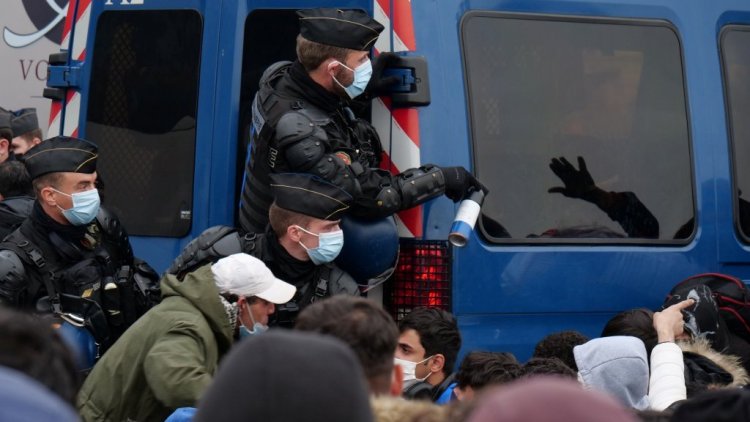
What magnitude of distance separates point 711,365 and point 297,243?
1622mm

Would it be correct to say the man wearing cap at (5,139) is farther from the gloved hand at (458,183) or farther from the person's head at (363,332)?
the person's head at (363,332)

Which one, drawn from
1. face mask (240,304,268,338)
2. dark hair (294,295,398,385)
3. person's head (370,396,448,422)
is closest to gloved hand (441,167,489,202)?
face mask (240,304,268,338)

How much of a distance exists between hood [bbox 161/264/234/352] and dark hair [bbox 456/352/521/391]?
33.0 inches

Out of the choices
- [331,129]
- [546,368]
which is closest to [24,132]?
[331,129]

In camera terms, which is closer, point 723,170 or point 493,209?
point 493,209

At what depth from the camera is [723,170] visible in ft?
18.2

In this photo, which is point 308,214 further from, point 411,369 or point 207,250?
point 411,369

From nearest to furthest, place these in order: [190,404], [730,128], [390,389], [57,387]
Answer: [57,387] < [390,389] < [190,404] < [730,128]

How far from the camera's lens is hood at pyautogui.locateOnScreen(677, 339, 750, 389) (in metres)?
4.60

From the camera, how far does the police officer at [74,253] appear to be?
16.2 ft

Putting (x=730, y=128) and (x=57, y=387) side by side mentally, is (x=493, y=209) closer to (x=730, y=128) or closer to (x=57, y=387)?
(x=730, y=128)

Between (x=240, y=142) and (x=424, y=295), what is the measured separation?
1.11 metres

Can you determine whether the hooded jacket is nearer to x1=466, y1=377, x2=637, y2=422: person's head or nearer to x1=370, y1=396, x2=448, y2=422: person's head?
x1=370, y1=396, x2=448, y2=422: person's head

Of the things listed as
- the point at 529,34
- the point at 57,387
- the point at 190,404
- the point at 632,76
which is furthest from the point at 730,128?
the point at 57,387
